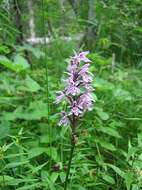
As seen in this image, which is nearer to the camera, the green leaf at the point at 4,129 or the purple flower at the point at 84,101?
the purple flower at the point at 84,101

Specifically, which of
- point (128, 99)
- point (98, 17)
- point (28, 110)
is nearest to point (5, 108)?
point (28, 110)

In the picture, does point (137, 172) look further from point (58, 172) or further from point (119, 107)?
point (119, 107)

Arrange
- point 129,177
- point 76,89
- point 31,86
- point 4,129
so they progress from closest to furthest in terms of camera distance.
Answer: point 76,89, point 129,177, point 4,129, point 31,86

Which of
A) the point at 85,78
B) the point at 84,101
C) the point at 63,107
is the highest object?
the point at 85,78

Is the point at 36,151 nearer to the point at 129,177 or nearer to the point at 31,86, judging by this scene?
the point at 129,177

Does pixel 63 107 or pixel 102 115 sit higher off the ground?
pixel 63 107

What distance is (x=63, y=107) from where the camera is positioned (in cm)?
277

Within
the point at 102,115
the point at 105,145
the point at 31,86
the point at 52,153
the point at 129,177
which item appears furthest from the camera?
the point at 31,86

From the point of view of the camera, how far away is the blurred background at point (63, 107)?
7.82 ft

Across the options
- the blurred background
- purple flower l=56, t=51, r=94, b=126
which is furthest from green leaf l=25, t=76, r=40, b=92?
purple flower l=56, t=51, r=94, b=126

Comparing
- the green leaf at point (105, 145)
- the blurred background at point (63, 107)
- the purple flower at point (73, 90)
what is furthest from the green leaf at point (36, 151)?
the purple flower at point (73, 90)

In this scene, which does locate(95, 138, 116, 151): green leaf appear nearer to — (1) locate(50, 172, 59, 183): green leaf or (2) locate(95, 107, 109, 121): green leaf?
(2) locate(95, 107, 109, 121): green leaf

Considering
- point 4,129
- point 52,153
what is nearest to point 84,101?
point 52,153

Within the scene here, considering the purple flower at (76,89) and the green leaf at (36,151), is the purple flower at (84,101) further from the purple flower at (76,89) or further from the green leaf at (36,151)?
the green leaf at (36,151)
